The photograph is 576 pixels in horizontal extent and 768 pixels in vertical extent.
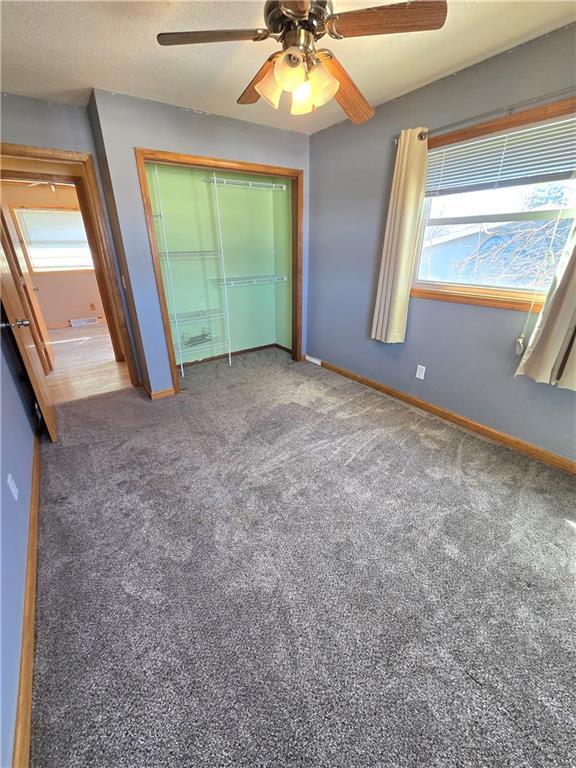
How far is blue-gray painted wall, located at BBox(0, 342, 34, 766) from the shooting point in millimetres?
942

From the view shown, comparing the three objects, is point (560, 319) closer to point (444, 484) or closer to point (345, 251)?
point (444, 484)

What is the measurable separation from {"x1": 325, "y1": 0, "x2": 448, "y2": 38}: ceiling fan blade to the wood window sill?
155 centimetres

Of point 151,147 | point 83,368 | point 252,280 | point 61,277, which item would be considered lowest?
point 83,368

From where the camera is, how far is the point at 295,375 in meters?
3.69

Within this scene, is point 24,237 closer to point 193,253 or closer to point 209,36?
point 193,253

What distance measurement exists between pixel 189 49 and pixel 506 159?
79.6 inches

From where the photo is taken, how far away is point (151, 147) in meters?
2.54

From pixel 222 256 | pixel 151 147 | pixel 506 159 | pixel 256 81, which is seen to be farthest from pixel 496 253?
pixel 222 256

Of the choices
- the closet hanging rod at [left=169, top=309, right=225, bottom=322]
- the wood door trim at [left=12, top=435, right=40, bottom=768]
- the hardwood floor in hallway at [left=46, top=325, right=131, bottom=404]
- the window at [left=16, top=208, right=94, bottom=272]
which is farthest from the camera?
the window at [left=16, top=208, right=94, bottom=272]

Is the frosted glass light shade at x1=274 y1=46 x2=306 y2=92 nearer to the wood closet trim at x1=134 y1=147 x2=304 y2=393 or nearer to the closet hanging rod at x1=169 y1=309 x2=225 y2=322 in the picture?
the wood closet trim at x1=134 y1=147 x2=304 y2=393

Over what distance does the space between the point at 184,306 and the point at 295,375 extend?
160cm

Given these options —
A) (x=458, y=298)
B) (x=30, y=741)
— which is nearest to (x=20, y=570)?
(x=30, y=741)

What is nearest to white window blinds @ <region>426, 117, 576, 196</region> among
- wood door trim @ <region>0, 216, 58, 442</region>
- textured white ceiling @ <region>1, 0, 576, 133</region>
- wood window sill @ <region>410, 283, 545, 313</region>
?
textured white ceiling @ <region>1, 0, 576, 133</region>

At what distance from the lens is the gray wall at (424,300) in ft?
6.35
